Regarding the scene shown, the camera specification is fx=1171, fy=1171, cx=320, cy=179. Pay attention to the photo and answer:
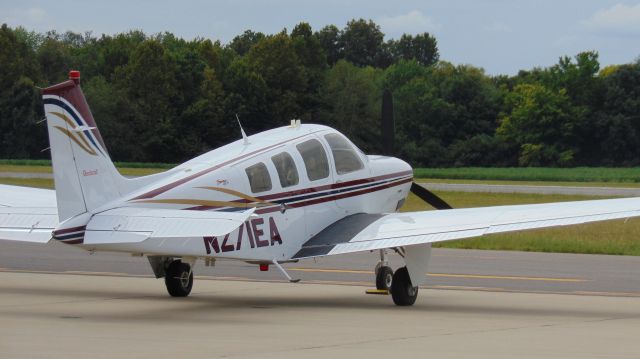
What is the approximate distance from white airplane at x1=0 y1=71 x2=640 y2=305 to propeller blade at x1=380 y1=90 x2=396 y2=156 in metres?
2.10

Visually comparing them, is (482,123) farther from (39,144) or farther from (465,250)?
(465,250)

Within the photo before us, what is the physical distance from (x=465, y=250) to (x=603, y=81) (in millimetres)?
71288

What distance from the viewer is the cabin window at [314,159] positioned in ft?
50.8

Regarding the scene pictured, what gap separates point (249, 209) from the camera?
1411 centimetres

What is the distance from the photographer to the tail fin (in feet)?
43.1

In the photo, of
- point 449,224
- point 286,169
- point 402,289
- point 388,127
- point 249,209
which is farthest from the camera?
point 388,127

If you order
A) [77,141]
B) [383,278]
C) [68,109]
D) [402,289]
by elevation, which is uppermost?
[68,109]

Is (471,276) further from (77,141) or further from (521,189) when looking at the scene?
(521,189)

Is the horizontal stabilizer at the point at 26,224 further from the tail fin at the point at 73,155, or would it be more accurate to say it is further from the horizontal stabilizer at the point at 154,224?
the horizontal stabilizer at the point at 154,224

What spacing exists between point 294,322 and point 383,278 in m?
3.62

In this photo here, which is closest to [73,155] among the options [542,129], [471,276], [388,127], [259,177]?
[259,177]

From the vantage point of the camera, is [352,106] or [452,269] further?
[352,106]

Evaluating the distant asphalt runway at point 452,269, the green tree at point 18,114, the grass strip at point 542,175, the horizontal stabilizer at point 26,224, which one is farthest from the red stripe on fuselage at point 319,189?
the green tree at point 18,114

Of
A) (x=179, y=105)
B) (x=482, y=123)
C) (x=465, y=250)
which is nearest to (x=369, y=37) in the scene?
(x=482, y=123)
